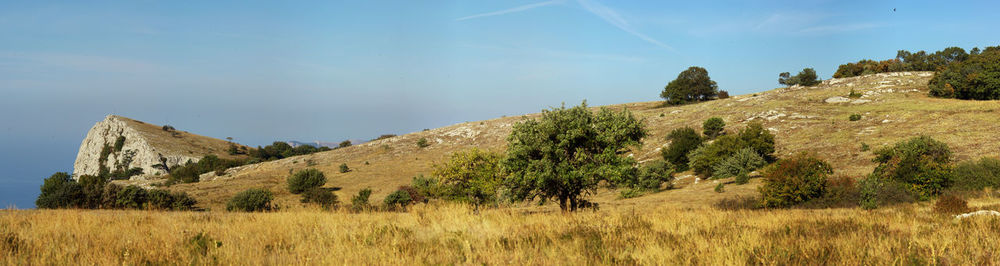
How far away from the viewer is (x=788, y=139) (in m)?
45.1

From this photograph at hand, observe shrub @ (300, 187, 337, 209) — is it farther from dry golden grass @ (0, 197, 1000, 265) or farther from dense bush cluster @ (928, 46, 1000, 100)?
dense bush cluster @ (928, 46, 1000, 100)

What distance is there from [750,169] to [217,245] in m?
37.8

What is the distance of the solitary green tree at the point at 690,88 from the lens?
88.9 meters

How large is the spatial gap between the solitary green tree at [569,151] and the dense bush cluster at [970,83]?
58.9m

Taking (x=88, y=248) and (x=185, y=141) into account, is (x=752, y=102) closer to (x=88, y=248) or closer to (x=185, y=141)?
(x=88, y=248)

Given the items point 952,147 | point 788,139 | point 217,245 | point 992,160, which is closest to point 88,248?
point 217,245

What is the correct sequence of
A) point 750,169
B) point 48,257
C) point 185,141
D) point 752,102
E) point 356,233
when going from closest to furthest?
point 48,257, point 356,233, point 750,169, point 752,102, point 185,141

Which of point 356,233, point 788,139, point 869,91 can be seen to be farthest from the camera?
point 869,91

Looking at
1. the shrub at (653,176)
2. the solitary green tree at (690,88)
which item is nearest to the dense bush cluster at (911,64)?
the solitary green tree at (690,88)

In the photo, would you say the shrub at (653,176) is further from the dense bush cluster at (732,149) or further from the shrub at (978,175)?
the shrub at (978,175)

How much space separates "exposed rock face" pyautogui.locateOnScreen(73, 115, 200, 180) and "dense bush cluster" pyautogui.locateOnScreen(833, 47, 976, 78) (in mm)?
139553

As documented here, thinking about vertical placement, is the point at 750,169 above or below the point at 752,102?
below

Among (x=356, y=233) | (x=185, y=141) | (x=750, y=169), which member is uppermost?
(x=185, y=141)

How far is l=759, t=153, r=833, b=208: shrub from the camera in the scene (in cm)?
2327
